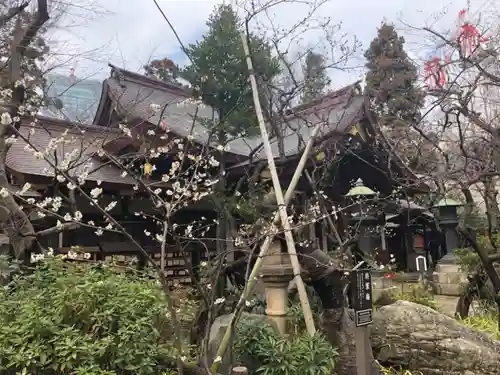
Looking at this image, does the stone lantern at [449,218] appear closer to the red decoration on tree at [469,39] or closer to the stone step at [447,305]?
the stone step at [447,305]

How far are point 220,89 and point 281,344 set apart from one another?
16.7ft

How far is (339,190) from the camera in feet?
38.9

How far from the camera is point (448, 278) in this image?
10602mm

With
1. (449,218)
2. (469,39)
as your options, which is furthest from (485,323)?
(469,39)

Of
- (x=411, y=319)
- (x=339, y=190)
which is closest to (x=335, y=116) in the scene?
(x=339, y=190)

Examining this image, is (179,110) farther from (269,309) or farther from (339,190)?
(269,309)

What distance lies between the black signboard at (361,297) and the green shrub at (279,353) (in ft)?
1.45

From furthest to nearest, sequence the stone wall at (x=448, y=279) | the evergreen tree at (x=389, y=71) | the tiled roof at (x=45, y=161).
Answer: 1. the evergreen tree at (x=389, y=71)
2. the stone wall at (x=448, y=279)
3. the tiled roof at (x=45, y=161)

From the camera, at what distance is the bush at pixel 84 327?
3.68 meters

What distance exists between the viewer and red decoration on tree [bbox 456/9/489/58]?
5.83 meters

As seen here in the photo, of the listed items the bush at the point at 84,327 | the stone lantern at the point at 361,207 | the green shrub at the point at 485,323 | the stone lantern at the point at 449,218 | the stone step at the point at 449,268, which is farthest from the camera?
the stone step at the point at 449,268

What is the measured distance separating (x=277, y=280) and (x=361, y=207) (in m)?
A: 3.38

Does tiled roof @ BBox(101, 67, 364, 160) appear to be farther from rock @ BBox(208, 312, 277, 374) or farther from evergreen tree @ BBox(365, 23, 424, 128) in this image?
evergreen tree @ BBox(365, 23, 424, 128)

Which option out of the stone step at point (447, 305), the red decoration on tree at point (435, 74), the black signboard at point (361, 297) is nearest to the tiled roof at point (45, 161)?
the black signboard at point (361, 297)
